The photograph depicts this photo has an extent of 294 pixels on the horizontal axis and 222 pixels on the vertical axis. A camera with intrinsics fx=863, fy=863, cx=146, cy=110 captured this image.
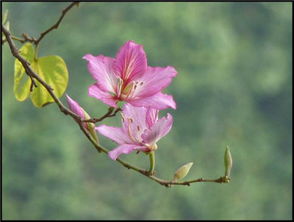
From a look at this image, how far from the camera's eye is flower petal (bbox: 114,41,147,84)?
2.05ft

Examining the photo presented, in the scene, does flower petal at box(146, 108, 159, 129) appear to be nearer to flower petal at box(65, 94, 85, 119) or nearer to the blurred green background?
flower petal at box(65, 94, 85, 119)

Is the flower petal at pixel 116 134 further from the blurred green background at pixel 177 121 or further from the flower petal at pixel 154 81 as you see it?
the blurred green background at pixel 177 121

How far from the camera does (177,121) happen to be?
33.8 feet

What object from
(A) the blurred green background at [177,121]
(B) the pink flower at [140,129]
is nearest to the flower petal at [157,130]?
(B) the pink flower at [140,129]

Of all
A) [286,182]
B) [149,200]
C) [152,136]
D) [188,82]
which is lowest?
[152,136]

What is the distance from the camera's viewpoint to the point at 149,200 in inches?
381

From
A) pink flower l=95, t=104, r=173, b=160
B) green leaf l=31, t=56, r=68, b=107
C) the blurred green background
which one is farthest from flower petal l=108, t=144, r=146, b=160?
the blurred green background

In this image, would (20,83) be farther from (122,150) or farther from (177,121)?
(177,121)

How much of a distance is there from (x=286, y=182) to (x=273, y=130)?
33.3 inches

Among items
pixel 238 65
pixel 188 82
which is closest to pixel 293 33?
pixel 238 65

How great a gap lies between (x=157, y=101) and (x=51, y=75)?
156 millimetres

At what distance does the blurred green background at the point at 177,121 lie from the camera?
8945 millimetres

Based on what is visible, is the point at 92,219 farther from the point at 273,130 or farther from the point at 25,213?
the point at 273,130

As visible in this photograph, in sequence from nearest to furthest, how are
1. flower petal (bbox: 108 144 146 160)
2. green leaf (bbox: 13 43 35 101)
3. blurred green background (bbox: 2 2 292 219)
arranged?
1. flower petal (bbox: 108 144 146 160)
2. green leaf (bbox: 13 43 35 101)
3. blurred green background (bbox: 2 2 292 219)
